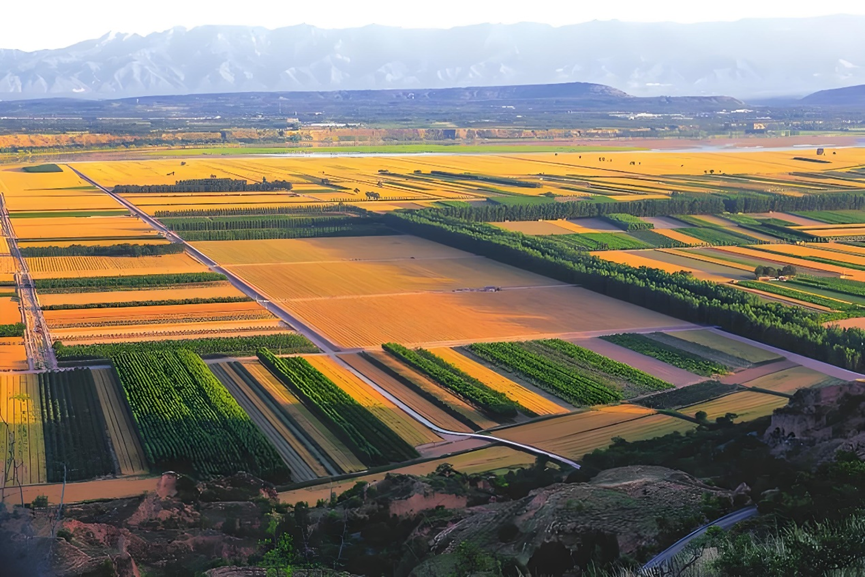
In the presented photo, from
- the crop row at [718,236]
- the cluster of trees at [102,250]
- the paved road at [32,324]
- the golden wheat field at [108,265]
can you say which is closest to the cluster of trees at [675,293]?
the crop row at [718,236]

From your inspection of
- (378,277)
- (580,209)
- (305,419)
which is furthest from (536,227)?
(305,419)

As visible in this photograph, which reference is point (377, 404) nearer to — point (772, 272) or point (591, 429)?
point (591, 429)

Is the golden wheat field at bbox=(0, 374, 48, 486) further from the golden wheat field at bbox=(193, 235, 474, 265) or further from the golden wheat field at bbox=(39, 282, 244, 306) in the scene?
the golden wheat field at bbox=(193, 235, 474, 265)

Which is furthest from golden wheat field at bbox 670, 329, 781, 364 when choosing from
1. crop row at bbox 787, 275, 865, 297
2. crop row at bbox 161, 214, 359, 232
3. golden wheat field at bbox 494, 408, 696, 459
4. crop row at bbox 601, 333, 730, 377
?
crop row at bbox 161, 214, 359, 232

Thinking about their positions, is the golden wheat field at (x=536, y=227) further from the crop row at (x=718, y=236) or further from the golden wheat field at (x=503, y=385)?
the golden wheat field at (x=503, y=385)

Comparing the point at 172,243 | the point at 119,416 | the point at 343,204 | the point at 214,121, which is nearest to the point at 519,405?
the point at 119,416

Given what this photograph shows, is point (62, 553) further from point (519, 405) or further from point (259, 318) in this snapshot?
point (259, 318)
